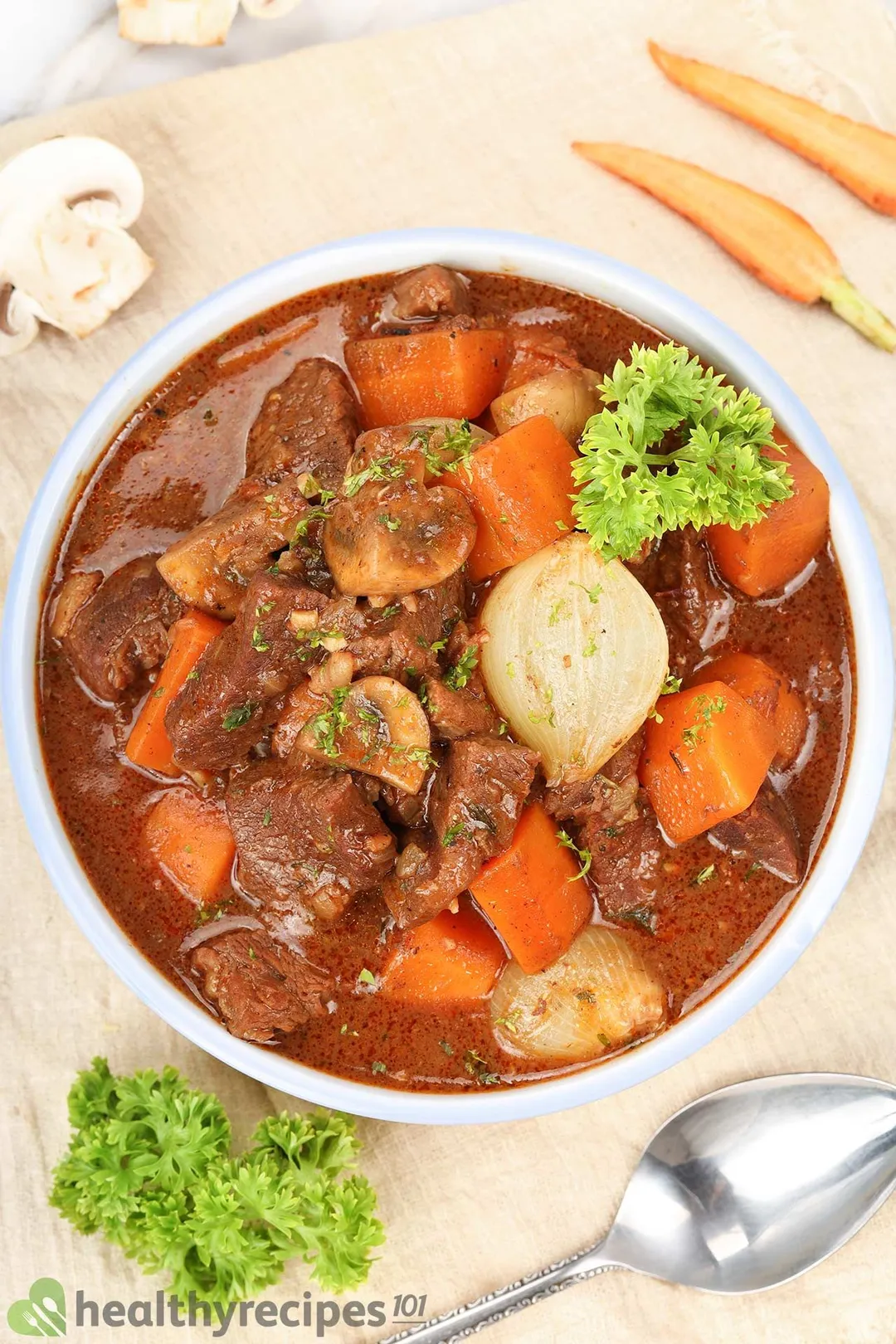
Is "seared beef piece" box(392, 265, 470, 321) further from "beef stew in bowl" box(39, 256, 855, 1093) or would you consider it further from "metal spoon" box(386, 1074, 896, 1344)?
"metal spoon" box(386, 1074, 896, 1344)

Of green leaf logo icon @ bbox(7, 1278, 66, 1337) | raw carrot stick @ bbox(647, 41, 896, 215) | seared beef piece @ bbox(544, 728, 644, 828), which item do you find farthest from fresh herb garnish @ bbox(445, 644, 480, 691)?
green leaf logo icon @ bbox(7, 1278, 66, 1337)

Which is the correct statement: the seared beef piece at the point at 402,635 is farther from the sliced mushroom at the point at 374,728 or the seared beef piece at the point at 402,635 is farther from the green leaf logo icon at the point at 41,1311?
the green leaf logo icon at the point at 41,1311

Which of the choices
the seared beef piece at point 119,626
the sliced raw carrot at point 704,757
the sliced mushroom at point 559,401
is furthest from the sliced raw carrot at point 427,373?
the sliced raw carrot at point 704,757

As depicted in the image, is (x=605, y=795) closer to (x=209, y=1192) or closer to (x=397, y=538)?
(x=397, y=538)

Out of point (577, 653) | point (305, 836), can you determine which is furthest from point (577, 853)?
point (305, 836)

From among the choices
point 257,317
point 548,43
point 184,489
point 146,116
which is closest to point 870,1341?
point 184,489

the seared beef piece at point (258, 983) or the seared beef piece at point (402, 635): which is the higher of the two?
the seared beef piece at point (402, 635)
